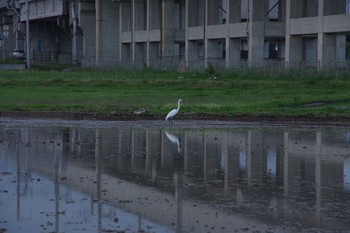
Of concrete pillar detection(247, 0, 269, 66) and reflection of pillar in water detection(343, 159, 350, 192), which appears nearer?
reflection of pillar in water detection(343, 159, 350, 192)

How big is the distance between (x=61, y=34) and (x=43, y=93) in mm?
74025

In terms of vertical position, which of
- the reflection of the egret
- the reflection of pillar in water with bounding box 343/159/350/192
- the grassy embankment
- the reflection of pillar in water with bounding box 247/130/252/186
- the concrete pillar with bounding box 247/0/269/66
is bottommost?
the reflection of the egret

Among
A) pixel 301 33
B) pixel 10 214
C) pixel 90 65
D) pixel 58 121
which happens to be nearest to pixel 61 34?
pixel 90 65

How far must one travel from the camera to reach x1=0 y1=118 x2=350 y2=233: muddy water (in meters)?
13.2

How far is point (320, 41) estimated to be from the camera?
5906cm

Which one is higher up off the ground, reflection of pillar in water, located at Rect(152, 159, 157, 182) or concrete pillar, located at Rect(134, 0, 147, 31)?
concrete pillar, located at Rect(134, 0, 147, 31)

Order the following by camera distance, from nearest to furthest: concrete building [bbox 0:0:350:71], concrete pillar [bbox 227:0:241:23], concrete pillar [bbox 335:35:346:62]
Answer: concrete building [bbox 0:0:350:71]
concrete pillar [bbox 335:35:346:62]
concrete pillar [bbox 227:0:241:23]

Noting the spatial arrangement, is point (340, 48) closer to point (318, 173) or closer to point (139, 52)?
point (139, 52)

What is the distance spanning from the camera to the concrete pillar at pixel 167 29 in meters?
80.8

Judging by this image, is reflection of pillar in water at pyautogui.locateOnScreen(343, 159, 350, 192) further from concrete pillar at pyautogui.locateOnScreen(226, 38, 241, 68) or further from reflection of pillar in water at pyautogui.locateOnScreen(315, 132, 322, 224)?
concrete pillar at pyautogui.locateOnScreen(226, 38, 241, 68)

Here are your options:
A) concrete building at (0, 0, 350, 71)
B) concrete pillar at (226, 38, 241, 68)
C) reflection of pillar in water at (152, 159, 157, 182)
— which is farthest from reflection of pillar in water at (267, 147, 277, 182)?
concrete pillar at (226, 38, 241, 68)

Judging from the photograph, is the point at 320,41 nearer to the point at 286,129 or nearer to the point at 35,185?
the point at 286,129

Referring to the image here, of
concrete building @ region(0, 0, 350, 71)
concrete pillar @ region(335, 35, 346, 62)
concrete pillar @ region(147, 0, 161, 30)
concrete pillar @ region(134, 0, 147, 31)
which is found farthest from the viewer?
concrete pillar @ region(134, 0, 147, 31)

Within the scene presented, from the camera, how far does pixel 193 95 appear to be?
45969 mm
